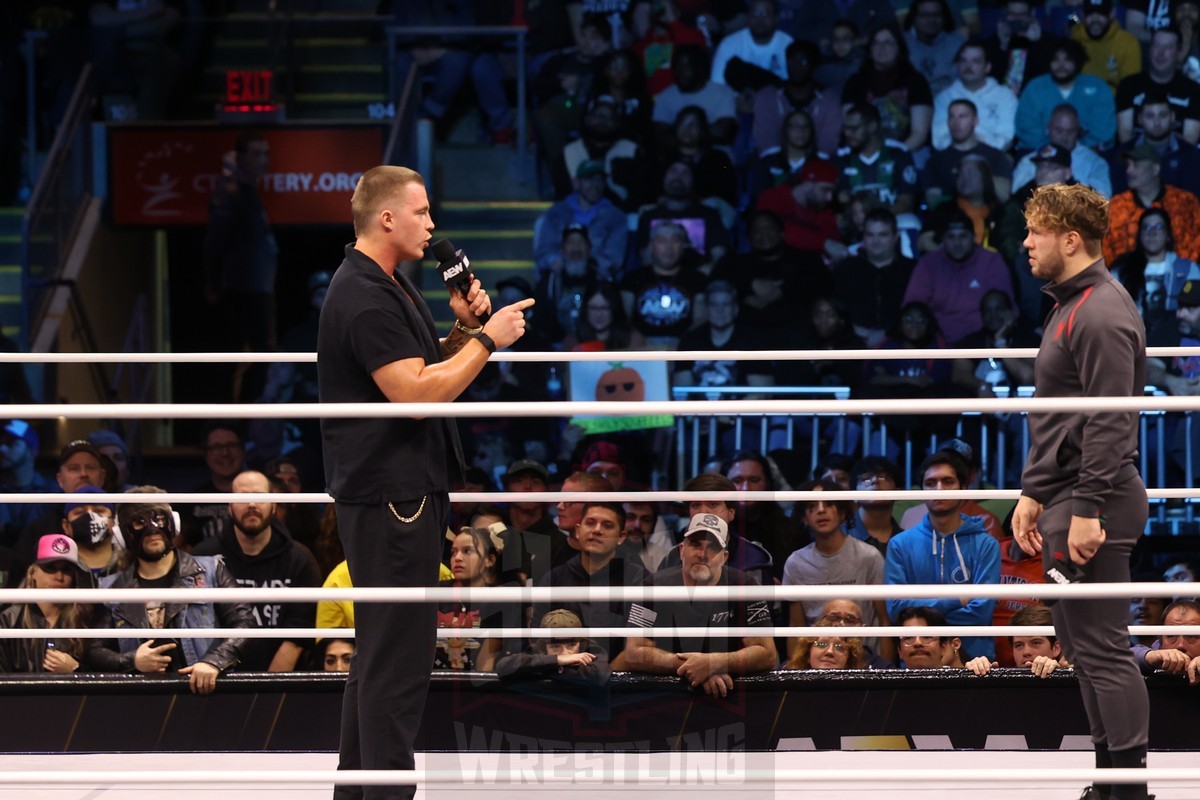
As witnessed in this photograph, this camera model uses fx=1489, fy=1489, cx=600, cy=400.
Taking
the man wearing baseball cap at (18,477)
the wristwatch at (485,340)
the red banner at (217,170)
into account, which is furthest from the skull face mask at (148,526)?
the red banner at (217,170)

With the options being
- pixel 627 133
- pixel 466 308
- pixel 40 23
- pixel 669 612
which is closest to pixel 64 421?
pixel 40 23

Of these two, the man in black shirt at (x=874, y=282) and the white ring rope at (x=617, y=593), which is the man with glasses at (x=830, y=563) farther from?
the man in black shirt at (x=874, y=282)

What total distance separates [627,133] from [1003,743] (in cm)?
440

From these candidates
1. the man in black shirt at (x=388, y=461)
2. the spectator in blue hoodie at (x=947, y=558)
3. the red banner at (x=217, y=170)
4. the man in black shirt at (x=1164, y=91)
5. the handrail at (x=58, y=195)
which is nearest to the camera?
the man in black shirt at (x=388, y=461)

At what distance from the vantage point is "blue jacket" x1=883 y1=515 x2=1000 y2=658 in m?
4.26

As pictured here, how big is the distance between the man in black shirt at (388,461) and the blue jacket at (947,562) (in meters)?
2.09

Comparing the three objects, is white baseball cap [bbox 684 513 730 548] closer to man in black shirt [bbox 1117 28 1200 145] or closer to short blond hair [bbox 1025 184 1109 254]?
short blond hair [bbox 1025 184 1109 254]

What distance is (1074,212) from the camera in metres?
2.65

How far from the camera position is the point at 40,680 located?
3537mm

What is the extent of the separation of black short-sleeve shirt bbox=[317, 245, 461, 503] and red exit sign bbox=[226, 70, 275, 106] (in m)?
5.39

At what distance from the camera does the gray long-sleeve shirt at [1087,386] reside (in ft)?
8.30

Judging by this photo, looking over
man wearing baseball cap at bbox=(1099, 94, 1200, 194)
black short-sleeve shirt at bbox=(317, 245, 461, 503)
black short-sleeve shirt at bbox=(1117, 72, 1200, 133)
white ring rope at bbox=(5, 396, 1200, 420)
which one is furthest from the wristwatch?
black short-sleeve shirt at bbox=(1117, 72, 1200, 133)

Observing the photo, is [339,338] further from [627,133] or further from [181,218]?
[181,218]

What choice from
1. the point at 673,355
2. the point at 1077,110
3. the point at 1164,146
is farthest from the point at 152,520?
the point at 1164,146
